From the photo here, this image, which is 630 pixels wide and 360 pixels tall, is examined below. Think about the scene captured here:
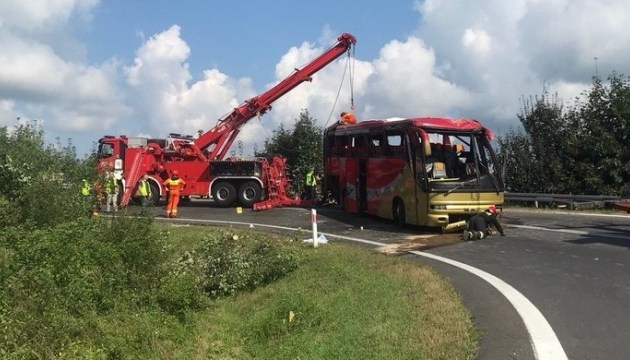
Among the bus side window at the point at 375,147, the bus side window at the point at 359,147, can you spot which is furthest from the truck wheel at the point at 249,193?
the bus side window at the point at 375,147

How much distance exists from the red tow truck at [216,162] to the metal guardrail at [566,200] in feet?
26.0

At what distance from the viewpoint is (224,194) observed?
24.4m

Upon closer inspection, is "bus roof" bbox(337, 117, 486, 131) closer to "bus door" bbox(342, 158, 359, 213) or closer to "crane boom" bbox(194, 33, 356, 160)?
"bus door" bbox(342, 158, 359, 213)

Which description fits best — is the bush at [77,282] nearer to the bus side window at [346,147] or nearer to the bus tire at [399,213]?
the bus tire at [399,213]

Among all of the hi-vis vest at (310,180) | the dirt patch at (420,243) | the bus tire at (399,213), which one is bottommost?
the dirt patch at (420,243)

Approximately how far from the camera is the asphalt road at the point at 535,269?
6.17 metres

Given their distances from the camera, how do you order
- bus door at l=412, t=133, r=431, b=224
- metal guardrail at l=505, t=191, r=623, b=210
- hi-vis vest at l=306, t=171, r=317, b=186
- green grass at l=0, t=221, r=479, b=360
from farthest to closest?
1. hi-vis vest at l=306, t=171, r=317, b=186
2. metal guardrail at l=505, t=191, r=623, b=210
3. bus door at l=412, t=133, r=431, b=224
4. green grass at l=0, t=221, r=479, b=360

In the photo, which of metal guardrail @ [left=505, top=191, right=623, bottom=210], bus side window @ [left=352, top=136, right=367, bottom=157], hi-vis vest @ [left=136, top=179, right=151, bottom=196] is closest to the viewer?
bus side window @ [left=352, top=136, right=367, bottom=157]

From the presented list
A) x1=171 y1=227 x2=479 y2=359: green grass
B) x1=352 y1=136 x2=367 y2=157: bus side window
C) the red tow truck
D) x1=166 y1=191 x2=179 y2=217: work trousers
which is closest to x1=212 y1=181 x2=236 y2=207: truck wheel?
the red tow truck

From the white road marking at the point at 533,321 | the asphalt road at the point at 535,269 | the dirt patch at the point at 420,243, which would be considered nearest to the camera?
the white road marking at the point at 533,321

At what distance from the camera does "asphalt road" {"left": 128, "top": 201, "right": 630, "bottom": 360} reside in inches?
243

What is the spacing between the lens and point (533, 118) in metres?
26.1

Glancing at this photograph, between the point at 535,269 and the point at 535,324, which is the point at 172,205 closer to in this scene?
the point at 535,269

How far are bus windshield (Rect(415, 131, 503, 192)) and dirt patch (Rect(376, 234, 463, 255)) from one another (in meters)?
1.16
